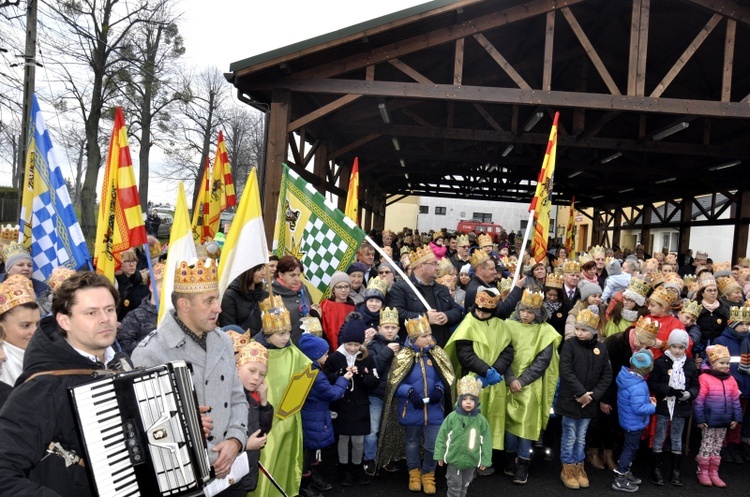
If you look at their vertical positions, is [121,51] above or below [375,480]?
above

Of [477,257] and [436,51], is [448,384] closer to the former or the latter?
[477,257]

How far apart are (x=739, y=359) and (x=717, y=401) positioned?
2.97ft

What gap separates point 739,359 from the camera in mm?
6309

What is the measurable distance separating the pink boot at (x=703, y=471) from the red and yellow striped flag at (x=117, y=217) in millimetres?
5910

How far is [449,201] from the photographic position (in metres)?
54.8

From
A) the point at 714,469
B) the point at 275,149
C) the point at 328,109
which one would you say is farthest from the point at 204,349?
the point at 328,109

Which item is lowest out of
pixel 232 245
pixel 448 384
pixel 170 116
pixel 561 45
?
pixel 448 384

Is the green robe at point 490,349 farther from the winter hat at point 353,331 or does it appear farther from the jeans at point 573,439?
the winter hat at point 353,331

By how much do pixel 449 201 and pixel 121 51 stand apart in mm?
35108

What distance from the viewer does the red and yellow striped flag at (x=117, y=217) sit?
5.17 meters

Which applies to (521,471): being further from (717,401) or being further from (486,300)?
(717,401)

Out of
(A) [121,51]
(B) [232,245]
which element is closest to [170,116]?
(A) [121,51]

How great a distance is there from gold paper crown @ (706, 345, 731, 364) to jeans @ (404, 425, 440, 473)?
9.75ft

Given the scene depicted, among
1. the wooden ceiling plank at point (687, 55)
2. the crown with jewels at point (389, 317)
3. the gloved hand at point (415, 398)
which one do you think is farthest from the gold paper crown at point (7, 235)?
the wooden ceiling plank at point (687, 55)
